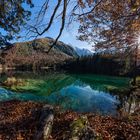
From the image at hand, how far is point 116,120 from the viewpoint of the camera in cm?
988

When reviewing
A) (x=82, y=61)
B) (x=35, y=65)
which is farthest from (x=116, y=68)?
(x=35, y=65)

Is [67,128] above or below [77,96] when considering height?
above

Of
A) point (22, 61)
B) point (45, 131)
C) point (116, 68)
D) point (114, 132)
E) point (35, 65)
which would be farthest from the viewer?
point (22, 61)

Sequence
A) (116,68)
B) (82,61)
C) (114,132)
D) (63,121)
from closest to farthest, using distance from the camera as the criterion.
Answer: (114,132), (63,121), (116,68), (82,61)

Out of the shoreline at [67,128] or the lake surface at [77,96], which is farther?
the lake surface at [77,96]

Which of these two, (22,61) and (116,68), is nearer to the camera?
(116,68)

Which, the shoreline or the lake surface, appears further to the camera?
the lake surface

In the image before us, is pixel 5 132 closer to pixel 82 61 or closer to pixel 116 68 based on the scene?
pixel 116 68

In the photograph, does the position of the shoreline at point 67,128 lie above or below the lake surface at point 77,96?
above

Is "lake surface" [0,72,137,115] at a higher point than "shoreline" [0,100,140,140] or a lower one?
lower

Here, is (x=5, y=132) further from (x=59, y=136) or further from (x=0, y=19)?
(x=0, y=19)

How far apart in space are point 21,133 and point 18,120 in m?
1.78

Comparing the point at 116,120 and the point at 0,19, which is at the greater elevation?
the point at 0,19

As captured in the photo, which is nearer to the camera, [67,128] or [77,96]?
[67,128]
